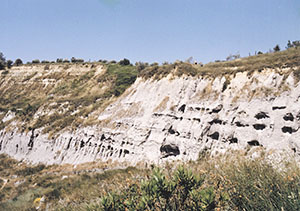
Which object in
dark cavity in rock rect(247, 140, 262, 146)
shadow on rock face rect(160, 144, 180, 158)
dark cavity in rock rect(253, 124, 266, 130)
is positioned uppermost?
dark cavity in rock rect(253, 124, 266, 130)

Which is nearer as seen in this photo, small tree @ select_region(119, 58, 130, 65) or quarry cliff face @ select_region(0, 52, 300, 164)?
quarry cliff face @ select_region(0, 52, 300, 164)

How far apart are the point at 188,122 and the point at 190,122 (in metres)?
0.24

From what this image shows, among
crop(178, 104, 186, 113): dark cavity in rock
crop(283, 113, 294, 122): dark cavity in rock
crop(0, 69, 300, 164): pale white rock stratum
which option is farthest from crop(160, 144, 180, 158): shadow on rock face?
crop(283, 113, 294, 122): dark cavity in rock

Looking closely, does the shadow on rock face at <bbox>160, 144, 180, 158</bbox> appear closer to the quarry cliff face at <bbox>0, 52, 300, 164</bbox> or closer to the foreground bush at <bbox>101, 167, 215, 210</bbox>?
the quarry cliff face at <bbox>0, 52, 300, 164</bbox>

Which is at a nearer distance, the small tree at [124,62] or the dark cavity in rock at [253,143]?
the dark cavity in rock at [253,143]

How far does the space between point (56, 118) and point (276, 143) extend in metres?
36.8

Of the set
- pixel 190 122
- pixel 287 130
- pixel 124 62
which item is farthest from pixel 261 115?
pixel 124 62

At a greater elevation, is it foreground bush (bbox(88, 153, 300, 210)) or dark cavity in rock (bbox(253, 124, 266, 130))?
foreground bush (bbox(88, 153, 300, 210))

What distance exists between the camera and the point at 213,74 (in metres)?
22.2

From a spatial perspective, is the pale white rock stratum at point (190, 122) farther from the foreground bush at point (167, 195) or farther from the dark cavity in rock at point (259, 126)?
the foreground bush at point (167, 195)

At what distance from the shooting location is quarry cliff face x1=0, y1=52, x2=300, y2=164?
599 inches

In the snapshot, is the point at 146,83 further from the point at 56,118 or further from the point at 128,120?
the point at 56,118

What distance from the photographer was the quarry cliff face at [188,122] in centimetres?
1523

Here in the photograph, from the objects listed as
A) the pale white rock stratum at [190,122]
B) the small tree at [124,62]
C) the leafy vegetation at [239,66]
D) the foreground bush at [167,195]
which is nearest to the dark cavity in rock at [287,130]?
the pale white rock stratum at [190,122]
